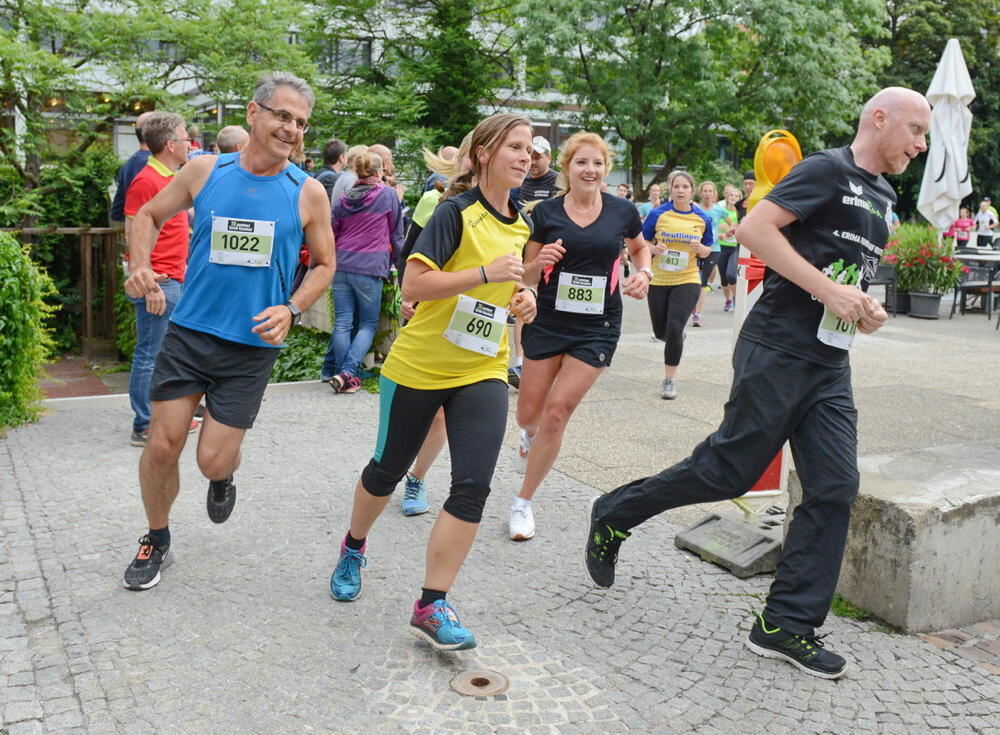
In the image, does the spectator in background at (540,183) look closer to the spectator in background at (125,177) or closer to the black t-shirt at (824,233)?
the spectator in background at (125,177)

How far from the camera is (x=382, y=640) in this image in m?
3.87

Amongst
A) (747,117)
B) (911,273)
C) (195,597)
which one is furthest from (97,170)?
(747,117)

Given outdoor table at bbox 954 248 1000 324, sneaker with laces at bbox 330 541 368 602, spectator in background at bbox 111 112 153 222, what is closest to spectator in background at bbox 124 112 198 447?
spectator in background at bbox 111 112 153 222

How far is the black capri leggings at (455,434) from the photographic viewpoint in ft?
12.3

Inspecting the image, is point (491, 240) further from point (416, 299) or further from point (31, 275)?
point (31, 275)

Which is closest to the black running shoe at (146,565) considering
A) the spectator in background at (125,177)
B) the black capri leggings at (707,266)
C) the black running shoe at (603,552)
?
the black running shoe at (603,552)

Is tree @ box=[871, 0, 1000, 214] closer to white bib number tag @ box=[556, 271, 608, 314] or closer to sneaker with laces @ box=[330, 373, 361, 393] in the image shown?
sneaker with laces @ box=[330, 373, 361, 393]

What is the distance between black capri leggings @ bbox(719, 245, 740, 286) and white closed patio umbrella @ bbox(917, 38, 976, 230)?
9.59ft

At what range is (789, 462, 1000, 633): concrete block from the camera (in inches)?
159

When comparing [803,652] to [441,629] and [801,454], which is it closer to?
[801,454]

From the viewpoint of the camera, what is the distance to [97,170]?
1198 cm

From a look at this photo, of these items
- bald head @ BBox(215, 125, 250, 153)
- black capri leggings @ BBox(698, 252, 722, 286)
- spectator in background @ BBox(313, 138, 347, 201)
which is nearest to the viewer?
bald head @ BBox(215, 125, 250, 153)

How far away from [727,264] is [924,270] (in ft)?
9.96

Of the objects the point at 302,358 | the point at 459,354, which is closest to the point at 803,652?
the point at 459,354
